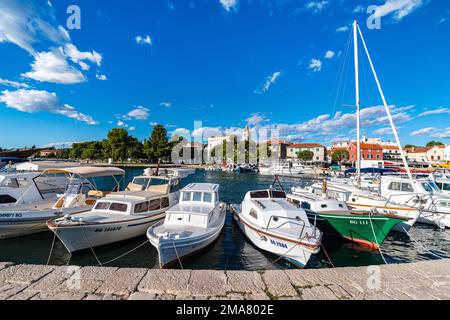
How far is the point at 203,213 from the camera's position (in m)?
10.0

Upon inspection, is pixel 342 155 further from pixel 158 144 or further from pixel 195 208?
pixel 195 208

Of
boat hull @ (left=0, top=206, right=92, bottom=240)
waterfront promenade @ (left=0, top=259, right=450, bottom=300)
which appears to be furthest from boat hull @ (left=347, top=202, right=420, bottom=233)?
boat hull @ (left=0, top=206, right=92, bottom=240)

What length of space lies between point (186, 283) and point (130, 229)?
7.57 metres

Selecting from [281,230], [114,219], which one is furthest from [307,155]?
[114,219]

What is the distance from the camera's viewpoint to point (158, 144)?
94.6 meters

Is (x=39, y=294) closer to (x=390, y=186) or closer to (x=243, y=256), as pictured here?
(x=243, y=256)

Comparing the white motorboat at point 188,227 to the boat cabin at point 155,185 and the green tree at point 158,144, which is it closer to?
the boat cabin at point 155,185

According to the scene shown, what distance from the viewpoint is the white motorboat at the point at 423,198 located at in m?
14.4

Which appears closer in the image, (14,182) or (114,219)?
(114,219)

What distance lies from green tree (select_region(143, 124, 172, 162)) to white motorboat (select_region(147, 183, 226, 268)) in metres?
86.1

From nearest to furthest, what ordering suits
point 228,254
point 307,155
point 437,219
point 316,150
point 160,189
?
point 228,254 < point 160,189 < point 437,219 < point 307,155 < point 316,150

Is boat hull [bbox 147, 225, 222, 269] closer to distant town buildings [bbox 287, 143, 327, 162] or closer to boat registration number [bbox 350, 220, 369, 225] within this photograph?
boat registration number [bbox 350, 220, 369, 225]

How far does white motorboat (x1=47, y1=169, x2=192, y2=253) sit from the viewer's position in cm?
908

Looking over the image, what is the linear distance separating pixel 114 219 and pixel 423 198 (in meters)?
20.5
